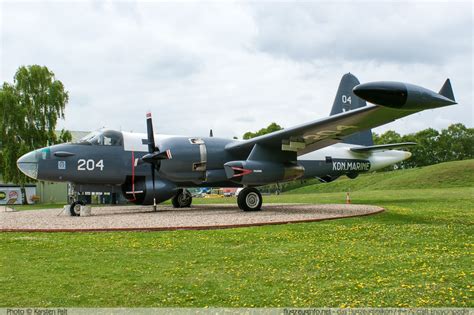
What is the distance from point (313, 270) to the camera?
22.0ft

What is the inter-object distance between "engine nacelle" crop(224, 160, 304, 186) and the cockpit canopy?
517cm

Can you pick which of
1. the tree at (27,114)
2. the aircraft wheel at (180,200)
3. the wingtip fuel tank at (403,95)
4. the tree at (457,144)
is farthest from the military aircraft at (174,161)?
the tree at (457,144)

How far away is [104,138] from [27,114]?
93.6ft

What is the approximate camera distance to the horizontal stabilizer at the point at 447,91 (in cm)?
1108

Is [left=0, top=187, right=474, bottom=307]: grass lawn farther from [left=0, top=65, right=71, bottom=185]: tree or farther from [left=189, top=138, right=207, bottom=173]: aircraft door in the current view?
[left=0, top=65, right=71, bottom=185]: tree

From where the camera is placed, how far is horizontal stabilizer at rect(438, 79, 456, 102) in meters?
11.1

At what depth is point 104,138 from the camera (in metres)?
18.8

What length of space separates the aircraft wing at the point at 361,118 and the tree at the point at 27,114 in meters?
30.0

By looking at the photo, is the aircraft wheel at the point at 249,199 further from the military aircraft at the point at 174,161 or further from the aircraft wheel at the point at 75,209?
the aircraft wheel at the point at 75,209

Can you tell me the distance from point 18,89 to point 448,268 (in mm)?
45315

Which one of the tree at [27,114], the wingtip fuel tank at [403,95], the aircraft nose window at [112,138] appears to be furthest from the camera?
the tree at [27,114]

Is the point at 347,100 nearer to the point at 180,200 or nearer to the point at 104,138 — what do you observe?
the point at 180,200

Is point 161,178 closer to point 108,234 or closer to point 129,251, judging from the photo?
point 108,234

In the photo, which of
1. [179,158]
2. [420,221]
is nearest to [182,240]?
[420,221]
